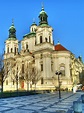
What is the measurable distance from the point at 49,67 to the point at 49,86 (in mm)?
5627

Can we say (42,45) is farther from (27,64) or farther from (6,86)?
(6,86)

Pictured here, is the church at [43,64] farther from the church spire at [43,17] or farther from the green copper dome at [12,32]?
the green copper dome at [12,32]

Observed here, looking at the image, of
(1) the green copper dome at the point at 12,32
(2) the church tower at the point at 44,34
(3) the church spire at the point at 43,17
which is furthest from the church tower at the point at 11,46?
(3) the church spire at the point at 43,17

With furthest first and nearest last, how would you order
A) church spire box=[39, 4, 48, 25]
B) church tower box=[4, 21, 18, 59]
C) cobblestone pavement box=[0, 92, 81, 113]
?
church tower box=[4, 21, 18, 59] → church spire box=[39, 4, 48, 25] → cobblestone pavement box=[0, 92, 81, 113]

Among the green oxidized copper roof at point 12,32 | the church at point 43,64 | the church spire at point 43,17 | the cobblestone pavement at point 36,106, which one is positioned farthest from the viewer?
the green oxidized copper roof at point 12,32

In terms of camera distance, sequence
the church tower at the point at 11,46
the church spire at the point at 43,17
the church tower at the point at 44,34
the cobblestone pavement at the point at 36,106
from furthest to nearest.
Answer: the church tower at the point at 11,46 < the church spire at the point at 43,17 < the church tower at the point at 44,34 < the cobblestone pavement at the point at 36,106

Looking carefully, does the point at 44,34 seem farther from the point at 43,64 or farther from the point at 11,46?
the point at 11,46

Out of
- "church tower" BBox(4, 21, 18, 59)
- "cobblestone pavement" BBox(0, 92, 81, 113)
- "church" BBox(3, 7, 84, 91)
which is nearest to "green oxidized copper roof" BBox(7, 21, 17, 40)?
"church tower" BBox(4, 21, 18, 59)

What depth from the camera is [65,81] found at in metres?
59.8

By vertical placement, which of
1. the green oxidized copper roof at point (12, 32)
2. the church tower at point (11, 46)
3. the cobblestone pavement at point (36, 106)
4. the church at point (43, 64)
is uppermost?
the green oxidized copper roof at point (12, 32)

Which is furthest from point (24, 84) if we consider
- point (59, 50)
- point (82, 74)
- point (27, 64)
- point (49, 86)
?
point (82, 74)

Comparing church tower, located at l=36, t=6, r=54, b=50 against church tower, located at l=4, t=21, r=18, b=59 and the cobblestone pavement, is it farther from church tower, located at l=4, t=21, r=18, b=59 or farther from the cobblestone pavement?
the cobblestone pavement

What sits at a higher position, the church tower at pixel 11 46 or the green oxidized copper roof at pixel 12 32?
the green oxidized copper roof at pixel 12 32

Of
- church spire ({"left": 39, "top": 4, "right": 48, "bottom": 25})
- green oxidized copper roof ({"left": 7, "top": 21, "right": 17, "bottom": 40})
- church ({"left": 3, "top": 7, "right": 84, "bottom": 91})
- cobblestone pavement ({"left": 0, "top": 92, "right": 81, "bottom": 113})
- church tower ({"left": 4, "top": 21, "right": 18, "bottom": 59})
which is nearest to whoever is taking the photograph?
cobblestone pavement ({"left": 0, "top": 92, "right": 81, "bottom": 113})
